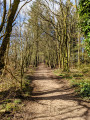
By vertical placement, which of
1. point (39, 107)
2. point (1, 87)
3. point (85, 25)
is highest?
point (85, 25)

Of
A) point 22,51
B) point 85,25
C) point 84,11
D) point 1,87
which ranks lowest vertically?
point 1,87

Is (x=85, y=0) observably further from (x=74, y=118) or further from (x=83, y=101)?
(x=74, y=118)

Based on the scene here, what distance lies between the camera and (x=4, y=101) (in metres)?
5.14

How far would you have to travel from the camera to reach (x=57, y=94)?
6.43 meters

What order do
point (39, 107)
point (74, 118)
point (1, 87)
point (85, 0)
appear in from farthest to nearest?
point (1, 87) → point (85, 0) → point (39, 107) → point (74, 118)

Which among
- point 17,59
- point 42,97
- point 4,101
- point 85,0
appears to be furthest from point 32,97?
point 85,0

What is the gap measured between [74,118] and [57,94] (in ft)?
8.45

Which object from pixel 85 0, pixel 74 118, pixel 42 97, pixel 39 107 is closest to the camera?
pixel 74 118

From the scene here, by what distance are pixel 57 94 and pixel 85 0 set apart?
569cm

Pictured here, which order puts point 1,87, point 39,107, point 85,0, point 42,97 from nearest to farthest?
point 39,107, point 85,0, point 42,97, point 1,87

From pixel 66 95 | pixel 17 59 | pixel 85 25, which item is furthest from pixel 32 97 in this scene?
pixel 85 25

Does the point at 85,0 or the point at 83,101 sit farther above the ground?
the point at 85,0

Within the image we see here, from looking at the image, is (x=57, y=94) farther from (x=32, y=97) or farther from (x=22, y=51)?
(x=22, y=51)

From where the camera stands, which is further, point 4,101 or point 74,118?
point 4,101
